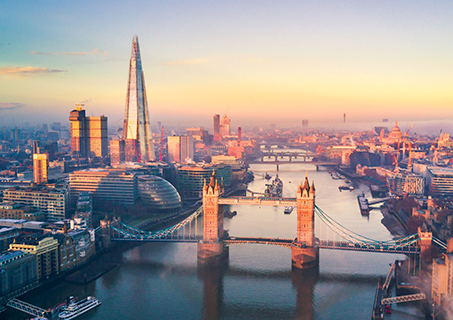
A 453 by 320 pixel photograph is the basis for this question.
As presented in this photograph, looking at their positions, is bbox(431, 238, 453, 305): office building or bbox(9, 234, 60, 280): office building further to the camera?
bbox(9, 234, 60, 280): office building

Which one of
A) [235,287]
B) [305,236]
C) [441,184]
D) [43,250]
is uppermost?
[441,184]

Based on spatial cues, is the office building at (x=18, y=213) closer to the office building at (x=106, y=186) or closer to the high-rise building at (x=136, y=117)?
the office building at (x=106, y=186)

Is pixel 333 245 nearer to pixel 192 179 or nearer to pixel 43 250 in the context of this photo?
pixel 43 250

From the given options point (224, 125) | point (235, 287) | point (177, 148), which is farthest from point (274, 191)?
point (224, 125)

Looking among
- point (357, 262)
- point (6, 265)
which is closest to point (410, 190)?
point (357, 262)

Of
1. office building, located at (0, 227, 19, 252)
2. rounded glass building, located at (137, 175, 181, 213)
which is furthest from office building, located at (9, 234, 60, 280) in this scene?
rounded glass building, located at (137, 175, 181, 213)

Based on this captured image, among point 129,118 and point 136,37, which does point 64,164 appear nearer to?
point 129,118

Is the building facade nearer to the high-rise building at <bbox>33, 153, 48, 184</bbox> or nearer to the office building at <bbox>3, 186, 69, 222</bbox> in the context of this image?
the office building at <bbox>3, 186, 69, 222</bbox>
